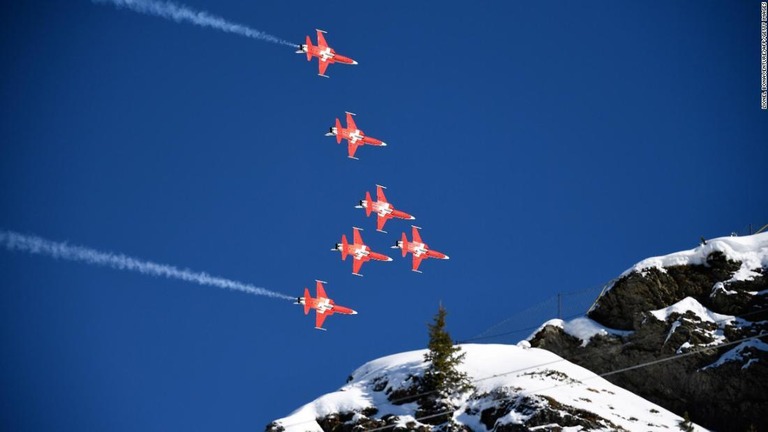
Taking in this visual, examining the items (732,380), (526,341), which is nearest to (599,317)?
(526,341)

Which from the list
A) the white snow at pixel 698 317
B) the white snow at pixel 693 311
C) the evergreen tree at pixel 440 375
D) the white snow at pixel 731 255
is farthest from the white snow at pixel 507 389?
the white snow at pixel 731 255

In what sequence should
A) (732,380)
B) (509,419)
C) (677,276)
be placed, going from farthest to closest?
(677,276) → (732,380) → (509,419)

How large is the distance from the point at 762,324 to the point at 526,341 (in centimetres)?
1799

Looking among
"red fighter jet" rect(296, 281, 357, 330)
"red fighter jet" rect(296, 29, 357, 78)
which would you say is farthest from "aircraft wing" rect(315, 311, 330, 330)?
"red fighter jet" rect(296, 29, 357, 78)

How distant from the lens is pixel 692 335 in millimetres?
98312

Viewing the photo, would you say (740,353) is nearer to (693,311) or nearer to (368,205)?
(693,311)

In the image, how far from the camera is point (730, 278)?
101m

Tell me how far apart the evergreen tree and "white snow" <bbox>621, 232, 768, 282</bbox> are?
17.3 m

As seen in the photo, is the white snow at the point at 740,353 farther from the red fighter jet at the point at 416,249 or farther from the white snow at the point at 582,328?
the red fighter jet at the point at 416,249

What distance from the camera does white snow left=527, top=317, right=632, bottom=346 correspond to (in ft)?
337

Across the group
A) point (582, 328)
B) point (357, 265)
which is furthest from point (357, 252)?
point (582, 328)

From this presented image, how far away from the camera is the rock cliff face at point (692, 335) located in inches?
3780

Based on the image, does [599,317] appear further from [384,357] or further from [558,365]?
[384,357]

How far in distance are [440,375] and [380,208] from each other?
36192 mm
